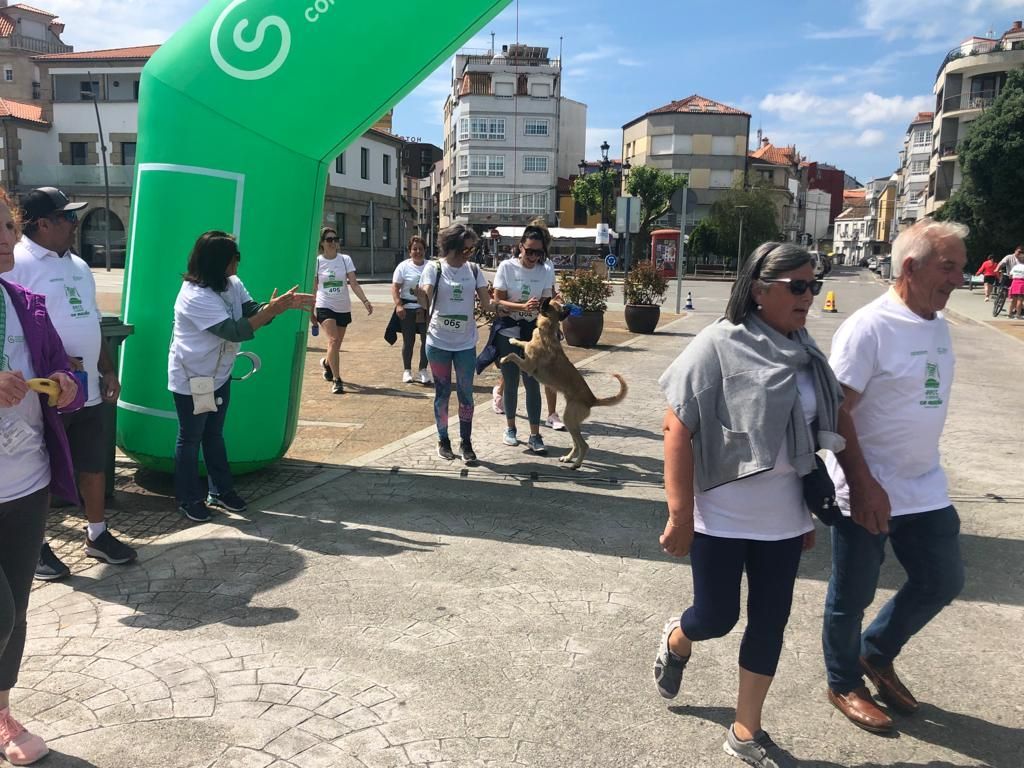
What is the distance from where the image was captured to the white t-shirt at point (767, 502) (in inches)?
100

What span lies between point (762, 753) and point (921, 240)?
70.4 inches

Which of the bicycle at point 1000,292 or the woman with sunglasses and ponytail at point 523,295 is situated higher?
the bicycle at point 1000,292

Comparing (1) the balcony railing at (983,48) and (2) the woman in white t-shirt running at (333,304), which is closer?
(2) the woman in white t-shirt running at (333,304)

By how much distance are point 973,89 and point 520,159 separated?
34.3 meters

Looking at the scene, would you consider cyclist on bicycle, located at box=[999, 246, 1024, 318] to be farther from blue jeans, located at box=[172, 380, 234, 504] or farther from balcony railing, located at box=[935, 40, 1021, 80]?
balcony railing, located at box=[935, 40, 1021, 80]

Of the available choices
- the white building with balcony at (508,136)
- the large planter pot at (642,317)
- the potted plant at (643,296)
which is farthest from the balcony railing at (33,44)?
the large planter pot at (642,317)

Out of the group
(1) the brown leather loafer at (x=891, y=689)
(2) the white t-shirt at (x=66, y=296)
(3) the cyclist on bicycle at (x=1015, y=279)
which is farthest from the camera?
A: (3) the cyclist on bicycle at (x=1015, y=279)

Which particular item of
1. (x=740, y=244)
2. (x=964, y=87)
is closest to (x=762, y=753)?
(x=740, y=244)

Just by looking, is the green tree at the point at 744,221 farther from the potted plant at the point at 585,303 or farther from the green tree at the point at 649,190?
the potted plant at the point at 585,303

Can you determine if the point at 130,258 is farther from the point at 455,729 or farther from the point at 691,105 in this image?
the point at 691,105

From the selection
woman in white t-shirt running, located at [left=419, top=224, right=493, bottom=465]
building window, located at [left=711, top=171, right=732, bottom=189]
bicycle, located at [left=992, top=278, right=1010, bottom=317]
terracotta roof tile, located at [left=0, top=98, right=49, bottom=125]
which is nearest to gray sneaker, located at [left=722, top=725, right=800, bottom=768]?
woman in white t-shirt running, located at [left=419, top=224, right=493, bottom=465]

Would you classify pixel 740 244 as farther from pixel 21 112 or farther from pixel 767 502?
pixel 767 502

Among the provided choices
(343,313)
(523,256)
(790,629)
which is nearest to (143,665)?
(790,629)

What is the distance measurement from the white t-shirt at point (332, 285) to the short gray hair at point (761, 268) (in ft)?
24.8
